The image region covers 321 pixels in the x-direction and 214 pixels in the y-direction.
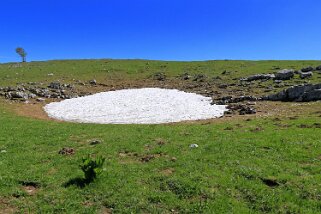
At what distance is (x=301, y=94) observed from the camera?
137 ft

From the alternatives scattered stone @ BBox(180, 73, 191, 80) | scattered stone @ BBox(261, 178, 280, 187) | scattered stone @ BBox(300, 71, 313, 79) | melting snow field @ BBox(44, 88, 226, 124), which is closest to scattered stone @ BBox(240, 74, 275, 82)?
scattered stone @ BBox(300, 71, 313, 79)

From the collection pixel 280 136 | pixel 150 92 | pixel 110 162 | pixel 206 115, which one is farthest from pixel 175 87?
pixel 110 162

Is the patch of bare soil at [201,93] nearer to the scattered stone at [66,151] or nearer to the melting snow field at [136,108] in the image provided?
the melting snow field at [136,108]

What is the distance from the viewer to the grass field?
12836 millimetres

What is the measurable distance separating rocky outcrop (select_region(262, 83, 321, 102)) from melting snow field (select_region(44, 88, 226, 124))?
8.72 metres

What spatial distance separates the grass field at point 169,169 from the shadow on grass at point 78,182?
0.19 metres

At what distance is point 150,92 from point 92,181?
154ft

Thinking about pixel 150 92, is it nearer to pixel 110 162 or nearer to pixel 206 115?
pixel 206 115

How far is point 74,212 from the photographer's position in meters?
12.2

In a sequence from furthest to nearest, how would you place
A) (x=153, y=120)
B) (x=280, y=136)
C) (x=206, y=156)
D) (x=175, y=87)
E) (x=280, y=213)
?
(x=175, y=87), (x=153, y=120), (x=280, y=136), (x=206, y=156), (x=280, y=213)

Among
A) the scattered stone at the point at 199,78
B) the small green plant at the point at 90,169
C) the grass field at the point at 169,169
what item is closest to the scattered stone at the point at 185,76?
the scattered stone at the point at 199,78

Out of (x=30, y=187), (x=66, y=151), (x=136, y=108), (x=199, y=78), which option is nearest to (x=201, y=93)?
(x=136, y=108)

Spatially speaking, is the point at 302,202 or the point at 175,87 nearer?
the point at 302,202

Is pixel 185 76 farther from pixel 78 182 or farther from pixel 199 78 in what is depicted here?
pixel 78 182
